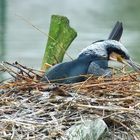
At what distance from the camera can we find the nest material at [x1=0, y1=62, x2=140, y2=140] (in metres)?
3.03

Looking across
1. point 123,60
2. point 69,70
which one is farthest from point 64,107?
point 123,60

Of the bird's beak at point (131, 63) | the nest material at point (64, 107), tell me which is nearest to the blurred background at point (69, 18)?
the bird's beak at point (131, 63)

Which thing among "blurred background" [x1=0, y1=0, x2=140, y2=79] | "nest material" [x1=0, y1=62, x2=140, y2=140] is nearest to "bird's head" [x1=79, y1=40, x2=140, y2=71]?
"nest material" [x1=0, y1=62, x2=140, y2=140]

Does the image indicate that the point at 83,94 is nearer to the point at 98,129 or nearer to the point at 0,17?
the point at 98,129

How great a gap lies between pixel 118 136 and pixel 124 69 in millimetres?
873

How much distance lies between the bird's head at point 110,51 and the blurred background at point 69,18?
17.7 feet

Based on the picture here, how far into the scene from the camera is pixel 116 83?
3.40 m

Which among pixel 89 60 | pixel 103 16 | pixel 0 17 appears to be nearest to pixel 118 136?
pixel 89 60

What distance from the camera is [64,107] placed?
3.15 meters

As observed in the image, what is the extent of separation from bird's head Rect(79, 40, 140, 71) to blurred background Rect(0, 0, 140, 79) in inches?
212

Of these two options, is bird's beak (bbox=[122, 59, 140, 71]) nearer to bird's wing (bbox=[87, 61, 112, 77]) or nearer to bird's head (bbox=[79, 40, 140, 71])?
bird's head (bbox=[79, 40, 140, 71])

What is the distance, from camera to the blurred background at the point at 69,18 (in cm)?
1021

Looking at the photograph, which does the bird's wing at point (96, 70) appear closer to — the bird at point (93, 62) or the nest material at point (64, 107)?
the bird at point (93, 62)

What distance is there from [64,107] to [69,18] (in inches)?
388
